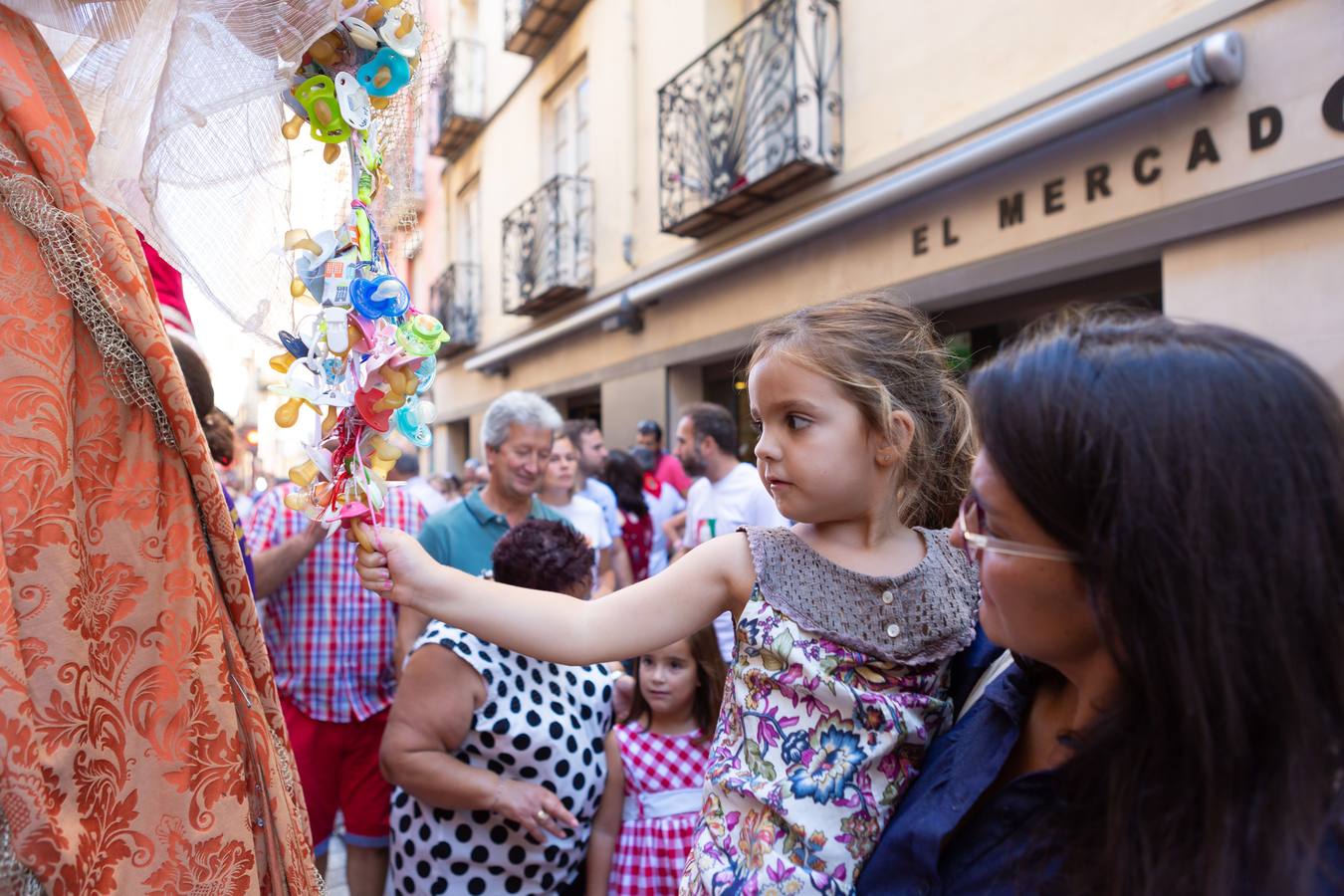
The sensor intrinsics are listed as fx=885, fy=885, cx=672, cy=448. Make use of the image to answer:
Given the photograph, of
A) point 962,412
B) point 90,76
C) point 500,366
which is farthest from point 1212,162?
point 500,366

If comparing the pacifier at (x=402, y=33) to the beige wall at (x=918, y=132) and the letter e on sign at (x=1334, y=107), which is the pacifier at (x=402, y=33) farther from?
the letter e on sign at (x=1334, y=107)

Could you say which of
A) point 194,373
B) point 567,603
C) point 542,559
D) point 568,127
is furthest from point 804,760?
point 568,127

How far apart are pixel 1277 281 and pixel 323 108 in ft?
14.4

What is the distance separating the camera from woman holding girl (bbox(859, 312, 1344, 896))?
2.55 ft

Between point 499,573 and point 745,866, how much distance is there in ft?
4.03

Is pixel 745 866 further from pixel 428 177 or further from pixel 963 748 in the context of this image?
pixel 428 177

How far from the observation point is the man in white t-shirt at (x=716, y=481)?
4590mm

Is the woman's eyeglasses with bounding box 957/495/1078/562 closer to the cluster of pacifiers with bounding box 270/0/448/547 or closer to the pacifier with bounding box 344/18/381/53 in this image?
the cluster of pacifiers with bounding box 270/0/448/547

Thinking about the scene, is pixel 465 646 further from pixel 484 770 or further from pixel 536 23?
pixel 536 23

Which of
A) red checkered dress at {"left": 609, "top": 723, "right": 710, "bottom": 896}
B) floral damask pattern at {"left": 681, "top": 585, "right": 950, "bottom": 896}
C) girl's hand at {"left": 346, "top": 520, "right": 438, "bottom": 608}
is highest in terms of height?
girl's hand at {"left": 346, "top": 520, "right": 438, "bottom": 608}

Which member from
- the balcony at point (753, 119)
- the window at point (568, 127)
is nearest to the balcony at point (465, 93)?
the window at point (568, 127)

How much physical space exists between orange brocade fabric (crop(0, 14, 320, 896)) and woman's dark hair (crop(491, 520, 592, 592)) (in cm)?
104

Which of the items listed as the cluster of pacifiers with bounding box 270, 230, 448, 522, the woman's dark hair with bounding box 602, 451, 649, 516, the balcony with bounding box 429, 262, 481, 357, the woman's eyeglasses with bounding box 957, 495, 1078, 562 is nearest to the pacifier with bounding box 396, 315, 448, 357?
the cluster of pacifiers with bounding box 270, 230, 448, 522

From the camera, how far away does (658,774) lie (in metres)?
2.45
